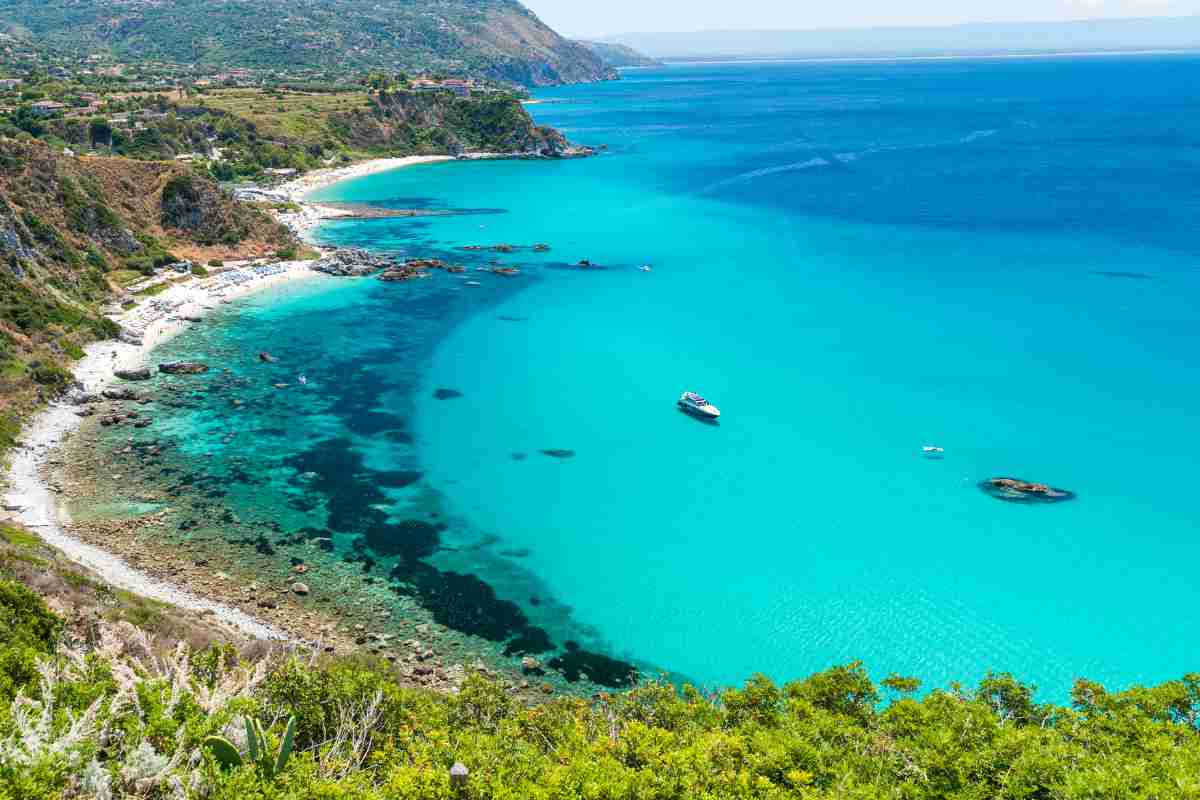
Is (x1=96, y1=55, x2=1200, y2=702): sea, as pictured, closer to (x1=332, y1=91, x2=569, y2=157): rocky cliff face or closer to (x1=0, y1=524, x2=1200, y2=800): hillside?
(x1=0, y1=524, x2=1200, y2=800): hillside

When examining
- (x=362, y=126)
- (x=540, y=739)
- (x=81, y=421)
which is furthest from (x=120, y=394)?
(x=362, y=126)

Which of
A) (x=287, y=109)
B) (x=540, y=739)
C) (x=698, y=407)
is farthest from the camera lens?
(x=287, y=109)

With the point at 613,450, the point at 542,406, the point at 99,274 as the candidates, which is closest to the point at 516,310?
the point at 542,406

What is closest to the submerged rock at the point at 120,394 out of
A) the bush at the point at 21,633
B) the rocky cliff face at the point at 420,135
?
the bush at the point at 21,633

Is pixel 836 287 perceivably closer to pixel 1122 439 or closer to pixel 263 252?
pixel 1122 439

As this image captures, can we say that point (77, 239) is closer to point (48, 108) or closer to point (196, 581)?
point (196, 581)
